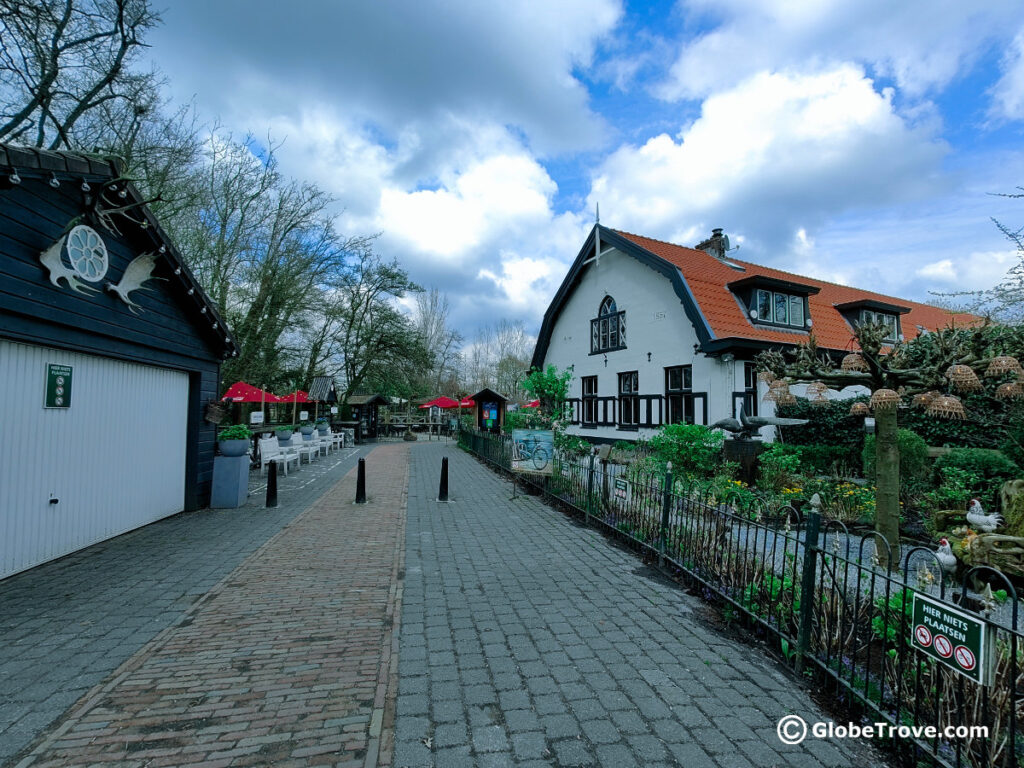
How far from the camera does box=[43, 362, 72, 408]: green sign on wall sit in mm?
5418

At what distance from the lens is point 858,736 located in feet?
8.97

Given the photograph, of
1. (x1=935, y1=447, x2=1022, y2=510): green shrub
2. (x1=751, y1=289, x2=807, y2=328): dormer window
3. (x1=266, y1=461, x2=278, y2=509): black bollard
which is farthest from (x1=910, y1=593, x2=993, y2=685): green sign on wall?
(x1=751, y1=289, x2=807, y2=328): dormer window

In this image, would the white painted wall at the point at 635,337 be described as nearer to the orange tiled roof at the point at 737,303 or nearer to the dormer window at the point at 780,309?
the orange tiled roof at the point at 737,303

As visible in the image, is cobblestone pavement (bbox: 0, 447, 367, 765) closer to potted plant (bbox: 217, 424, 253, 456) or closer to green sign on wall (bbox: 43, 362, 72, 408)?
potted plant (bbox: 217, 424, 253, 456)

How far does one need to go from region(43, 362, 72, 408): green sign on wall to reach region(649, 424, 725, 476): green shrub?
31.5 ft

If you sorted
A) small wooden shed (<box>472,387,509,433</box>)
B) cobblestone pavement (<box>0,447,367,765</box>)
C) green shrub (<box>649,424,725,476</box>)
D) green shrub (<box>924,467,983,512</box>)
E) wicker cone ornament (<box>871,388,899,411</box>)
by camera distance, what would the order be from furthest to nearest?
small wooden shed (<box>472,387,509,433</box>) < green shrub (<box>649,424,725,476</box>) < green shrub (<box>924,467,983,512</box>) < wicker cone ornament (<box>871,388,899,411</box>) < cobblestone pavement (<box>0,447,367,765</box>)

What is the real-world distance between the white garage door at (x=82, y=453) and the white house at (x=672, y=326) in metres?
12.6

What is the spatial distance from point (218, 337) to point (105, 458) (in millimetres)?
3267

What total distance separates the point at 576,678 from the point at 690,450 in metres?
7.73

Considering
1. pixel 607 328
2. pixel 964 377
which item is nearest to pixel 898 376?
pixel 964 377

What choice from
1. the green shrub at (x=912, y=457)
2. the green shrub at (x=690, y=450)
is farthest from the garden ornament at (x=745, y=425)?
the green shrub at (x=912, y=457)

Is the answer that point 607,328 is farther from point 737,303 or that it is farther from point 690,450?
point 690,450

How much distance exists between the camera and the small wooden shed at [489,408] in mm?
23922

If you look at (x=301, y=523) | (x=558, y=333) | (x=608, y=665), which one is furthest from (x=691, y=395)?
(x=608, y=665)
